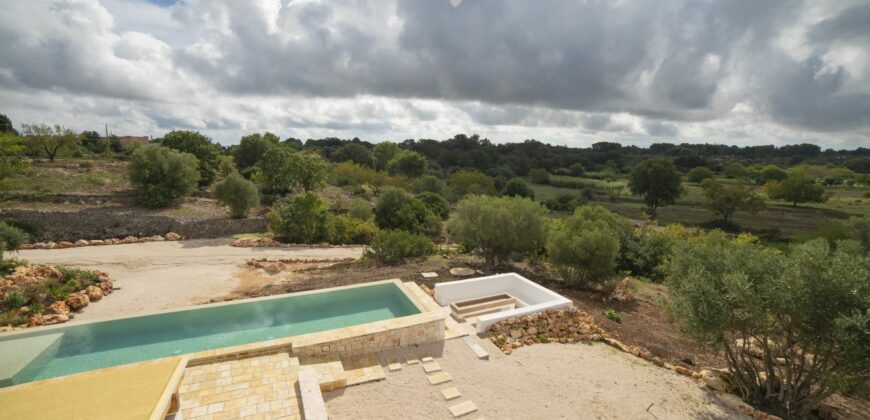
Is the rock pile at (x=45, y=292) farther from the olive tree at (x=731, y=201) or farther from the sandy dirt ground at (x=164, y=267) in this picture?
the olive tree at (x=731, y=201)

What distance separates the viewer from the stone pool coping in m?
4.89

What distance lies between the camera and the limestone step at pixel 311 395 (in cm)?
539

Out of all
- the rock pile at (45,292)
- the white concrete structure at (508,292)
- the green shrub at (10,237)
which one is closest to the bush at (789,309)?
the white concrete structure at (508,292)

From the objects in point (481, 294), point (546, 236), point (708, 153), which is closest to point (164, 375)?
point (481, 294)

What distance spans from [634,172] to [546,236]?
3427 centimetres

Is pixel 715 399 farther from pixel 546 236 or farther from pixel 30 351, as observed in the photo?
pixel 30 351

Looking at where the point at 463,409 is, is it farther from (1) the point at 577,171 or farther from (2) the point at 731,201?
(1) the point at 577,171

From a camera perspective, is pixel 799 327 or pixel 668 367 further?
pixel 668 367

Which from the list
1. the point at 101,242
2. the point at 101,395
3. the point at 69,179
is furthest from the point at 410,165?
the point at 101,395

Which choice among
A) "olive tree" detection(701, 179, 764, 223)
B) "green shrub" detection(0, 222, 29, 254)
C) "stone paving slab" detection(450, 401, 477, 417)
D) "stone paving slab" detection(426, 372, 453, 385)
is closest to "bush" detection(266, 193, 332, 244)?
"green shrub" detection(0, 222, 29, 254)

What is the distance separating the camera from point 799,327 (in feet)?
19.2

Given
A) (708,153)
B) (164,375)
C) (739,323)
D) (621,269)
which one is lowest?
(621,269)

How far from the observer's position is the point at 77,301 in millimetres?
9891

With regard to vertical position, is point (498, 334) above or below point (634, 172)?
below
